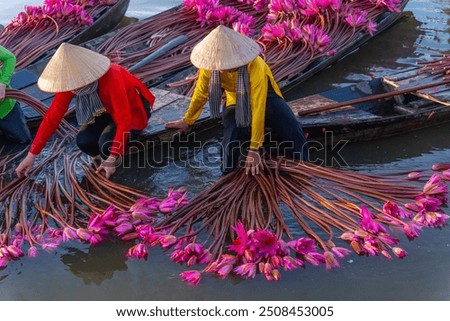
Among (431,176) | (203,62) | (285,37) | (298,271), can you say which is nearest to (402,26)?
(285,37)

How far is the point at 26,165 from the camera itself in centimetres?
393

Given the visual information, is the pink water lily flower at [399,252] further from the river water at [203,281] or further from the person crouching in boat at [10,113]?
the person crouching in boat at [10,113]

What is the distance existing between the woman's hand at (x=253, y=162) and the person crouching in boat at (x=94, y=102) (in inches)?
31.6

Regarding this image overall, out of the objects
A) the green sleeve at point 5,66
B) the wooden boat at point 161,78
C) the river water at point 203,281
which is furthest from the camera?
the wooden boat at point 161,78

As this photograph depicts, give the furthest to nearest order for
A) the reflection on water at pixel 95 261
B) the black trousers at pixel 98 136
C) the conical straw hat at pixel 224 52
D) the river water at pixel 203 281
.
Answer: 1. the black trousers at pixel 98 136
2. the conical straw hat at pixel 224 52
3. the reflection on water at pixel 95 261
4. the river water at pixel 203 281

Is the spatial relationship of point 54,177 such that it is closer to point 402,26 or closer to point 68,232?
point 68,232

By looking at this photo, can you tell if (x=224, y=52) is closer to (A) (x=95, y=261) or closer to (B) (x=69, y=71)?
(B) (x=69, y=71)

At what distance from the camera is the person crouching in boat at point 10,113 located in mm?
4395

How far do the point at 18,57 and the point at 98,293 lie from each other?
11.3 feet

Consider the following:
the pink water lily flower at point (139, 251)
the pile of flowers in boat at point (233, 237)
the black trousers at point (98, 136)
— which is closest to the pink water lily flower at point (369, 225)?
the pile of flowers in boat at point (233, 237)

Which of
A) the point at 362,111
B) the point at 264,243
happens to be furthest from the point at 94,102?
the point at 362,111

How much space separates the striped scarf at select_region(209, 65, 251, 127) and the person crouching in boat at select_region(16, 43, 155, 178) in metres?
0.56

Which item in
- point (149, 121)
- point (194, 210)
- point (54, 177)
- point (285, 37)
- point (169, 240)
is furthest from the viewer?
point (285, 37)

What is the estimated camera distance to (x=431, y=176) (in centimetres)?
371
